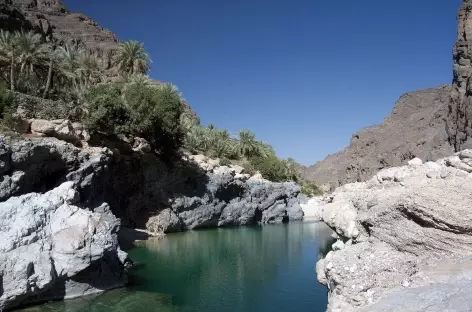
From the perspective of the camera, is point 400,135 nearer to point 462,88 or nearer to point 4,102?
point 462,88

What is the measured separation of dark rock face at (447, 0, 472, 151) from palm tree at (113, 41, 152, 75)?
37.4 metres

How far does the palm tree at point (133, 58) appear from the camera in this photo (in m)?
51.3

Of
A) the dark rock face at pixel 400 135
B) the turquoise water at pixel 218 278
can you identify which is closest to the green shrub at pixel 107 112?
the turquoise water at pixel 218 278

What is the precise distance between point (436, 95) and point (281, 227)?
4055 centimetres

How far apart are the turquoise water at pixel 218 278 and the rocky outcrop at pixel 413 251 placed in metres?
9.03

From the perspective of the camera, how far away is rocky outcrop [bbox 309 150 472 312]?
6707mm

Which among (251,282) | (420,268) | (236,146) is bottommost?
(251,282)

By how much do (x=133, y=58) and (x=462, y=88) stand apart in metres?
39.2

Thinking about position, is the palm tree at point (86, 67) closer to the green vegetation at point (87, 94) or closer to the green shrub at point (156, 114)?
the green vegetation at point (87, 94)

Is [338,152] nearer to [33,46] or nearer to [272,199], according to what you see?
[272,199]

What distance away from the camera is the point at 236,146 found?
58812mm

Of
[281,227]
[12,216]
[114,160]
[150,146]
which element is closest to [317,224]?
[281,227]

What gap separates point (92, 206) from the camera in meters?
27.3

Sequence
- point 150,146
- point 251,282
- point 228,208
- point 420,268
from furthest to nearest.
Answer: point 228,208
point 150,146
point 251,282
point 420,268
